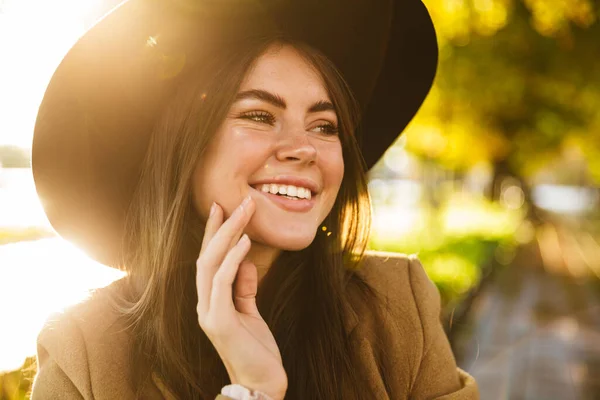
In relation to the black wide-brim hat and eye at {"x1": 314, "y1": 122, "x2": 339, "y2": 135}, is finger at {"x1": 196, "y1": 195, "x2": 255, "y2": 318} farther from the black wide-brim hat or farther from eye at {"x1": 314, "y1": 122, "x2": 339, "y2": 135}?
the black wide-brim hat

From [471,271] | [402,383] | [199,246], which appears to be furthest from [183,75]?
[471,271]

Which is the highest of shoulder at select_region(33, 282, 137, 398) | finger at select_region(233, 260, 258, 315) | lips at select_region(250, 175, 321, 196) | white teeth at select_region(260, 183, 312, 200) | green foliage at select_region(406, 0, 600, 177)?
green foliage at select_region(406, 0, 600, 177)

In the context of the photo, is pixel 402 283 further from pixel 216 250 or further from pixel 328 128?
pixel 216 250

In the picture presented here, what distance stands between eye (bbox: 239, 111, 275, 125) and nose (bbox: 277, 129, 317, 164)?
0.07m

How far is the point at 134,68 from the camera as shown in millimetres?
1924

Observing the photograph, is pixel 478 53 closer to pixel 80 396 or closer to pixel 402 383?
pixel 402 383

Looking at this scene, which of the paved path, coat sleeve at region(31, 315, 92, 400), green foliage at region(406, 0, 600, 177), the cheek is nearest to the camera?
coat sleeve at region(31, 315, 92, 400)

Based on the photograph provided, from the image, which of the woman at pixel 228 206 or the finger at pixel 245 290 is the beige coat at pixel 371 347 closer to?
the woman at pixel 228 206

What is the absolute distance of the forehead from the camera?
1.83 meters

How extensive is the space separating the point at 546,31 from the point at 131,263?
5.42 meters

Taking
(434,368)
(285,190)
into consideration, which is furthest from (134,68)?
(434,368)

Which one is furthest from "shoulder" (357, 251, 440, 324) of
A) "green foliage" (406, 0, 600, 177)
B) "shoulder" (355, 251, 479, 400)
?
"green foliage" (406, 0, 600, 177)

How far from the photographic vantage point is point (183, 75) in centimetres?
194

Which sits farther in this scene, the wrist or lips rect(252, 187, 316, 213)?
lips rect(252, 187, 316, 213)
